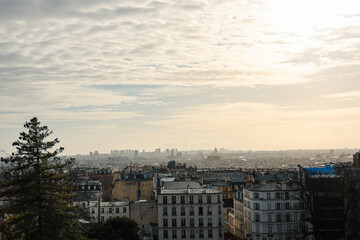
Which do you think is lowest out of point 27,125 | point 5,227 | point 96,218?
point 96,218

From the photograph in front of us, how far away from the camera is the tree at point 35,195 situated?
34.4 m

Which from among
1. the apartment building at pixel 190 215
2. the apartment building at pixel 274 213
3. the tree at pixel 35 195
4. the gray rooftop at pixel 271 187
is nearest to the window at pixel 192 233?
the apartment building at pixel 190 215

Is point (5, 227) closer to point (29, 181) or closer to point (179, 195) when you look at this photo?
point (29, 181)

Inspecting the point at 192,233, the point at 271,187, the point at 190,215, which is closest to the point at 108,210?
the point at 190,215

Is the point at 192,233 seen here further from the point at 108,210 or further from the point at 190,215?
the point at 108,210

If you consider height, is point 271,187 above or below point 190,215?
above

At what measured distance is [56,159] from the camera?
37.7 m

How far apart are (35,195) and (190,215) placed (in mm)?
34297

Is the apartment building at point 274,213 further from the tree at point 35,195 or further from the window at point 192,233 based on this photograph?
the tree at point 35,195

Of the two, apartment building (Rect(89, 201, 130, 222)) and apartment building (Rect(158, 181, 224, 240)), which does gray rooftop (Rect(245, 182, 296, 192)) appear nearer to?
apartment building (Rect(158, 181, 224, 240))

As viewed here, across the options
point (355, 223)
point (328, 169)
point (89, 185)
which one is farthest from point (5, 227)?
point (89, 185)

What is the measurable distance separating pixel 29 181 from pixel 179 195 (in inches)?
1329

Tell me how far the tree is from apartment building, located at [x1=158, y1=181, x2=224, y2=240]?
29375 mm

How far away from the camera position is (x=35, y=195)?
34750 mm
